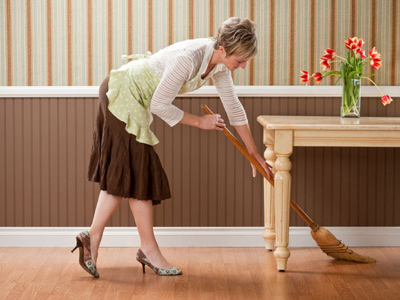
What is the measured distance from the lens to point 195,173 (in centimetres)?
331

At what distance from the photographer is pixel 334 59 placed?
10.7 ft

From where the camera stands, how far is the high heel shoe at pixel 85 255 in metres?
2.73

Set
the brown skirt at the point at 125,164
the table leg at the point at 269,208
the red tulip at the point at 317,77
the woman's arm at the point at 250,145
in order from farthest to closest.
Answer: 1. the table leg at the point at 269,208
2. the red tulip at the point at 317,77
3. the woman's arm at the point at 250,145
4. the brown skirt at the point at 125,164

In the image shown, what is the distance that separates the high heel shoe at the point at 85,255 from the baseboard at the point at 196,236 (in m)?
0.56

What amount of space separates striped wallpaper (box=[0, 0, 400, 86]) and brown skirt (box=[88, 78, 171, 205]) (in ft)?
1.72

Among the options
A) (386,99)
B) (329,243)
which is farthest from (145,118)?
(386,99)

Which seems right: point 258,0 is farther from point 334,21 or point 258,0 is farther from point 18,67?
point 18,67

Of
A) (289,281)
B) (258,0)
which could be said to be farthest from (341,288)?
(258,0)

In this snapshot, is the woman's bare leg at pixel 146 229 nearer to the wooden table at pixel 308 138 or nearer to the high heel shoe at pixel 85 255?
the high heel shoe at pixel 85 255

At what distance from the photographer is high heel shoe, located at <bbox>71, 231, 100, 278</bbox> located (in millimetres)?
2730

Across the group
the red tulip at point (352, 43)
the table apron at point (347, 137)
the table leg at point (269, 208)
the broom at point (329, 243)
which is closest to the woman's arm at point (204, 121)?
the table apron at point (347, 137)

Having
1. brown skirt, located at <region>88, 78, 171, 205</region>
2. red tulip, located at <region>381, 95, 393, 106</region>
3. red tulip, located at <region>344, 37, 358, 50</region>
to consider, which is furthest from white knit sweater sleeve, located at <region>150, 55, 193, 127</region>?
red tulip, located at <region>381, 95, 393, 106</region>

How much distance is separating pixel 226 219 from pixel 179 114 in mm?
924

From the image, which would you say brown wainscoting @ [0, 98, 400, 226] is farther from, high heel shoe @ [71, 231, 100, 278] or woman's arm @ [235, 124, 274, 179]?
high heel shoe @ [71, 231, 100, 278]
